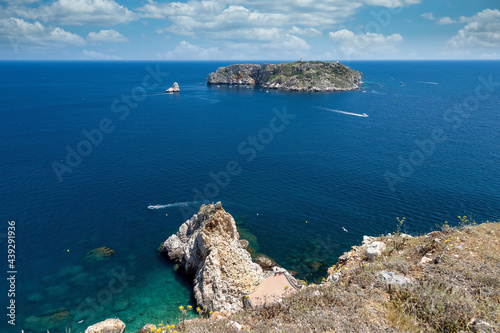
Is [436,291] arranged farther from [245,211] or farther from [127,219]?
[127,219]

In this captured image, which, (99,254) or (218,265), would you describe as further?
(99,254)

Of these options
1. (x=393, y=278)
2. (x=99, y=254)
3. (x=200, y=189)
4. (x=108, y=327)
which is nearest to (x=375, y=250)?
(x=393, y=278)

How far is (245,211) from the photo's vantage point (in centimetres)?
5784

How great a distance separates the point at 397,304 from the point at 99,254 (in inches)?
1768

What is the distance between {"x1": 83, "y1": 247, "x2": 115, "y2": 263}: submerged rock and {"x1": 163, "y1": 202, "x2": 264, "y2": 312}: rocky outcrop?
11.8m

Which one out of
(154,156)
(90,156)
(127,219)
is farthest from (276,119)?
(127,219)

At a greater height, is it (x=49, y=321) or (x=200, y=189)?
(x=200, y=189)

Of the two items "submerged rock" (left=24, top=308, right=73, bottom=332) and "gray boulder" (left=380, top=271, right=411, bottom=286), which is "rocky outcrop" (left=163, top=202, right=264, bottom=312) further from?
"gray boulder" (left=380, top=271, right=411, bottom=286)

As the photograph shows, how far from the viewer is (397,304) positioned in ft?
47.8

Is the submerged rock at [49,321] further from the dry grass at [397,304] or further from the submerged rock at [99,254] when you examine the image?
the dry grass at [397,304]

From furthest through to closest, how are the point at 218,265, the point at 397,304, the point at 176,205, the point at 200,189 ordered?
the point at 200,189
the point at 176,205
the point at 218,265
the point at 397,304

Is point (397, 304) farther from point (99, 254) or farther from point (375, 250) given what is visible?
point (99, 254)

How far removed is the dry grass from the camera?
13086 millimetres

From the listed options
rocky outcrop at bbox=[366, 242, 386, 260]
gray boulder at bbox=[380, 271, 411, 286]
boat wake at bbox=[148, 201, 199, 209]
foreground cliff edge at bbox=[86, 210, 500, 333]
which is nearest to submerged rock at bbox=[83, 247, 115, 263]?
boat wake at bbox=[148, 201, 199, 209]
